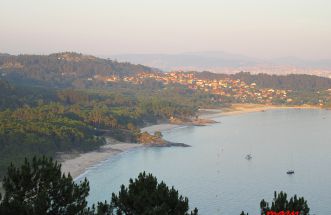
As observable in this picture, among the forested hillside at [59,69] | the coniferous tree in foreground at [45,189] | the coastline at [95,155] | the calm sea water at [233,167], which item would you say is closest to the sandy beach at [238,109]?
the coastline at [95,155]

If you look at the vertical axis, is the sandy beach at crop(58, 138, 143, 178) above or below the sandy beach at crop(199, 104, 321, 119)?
above

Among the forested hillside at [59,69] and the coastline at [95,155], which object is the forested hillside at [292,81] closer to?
the forested hillside at [59,69]

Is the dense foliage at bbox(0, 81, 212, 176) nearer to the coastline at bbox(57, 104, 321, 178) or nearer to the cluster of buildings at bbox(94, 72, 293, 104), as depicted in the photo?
the coastline at bbox(57, 104, 321, 178)

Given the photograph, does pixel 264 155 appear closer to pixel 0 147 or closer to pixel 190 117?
pixel 0 147

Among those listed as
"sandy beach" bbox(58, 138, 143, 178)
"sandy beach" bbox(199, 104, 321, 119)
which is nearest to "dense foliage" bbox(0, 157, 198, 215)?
"sandy beach" bbox(58, 138, 143, 178)

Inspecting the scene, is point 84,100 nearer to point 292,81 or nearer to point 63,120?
point 63,120

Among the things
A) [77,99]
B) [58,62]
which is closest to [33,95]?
[77,99]

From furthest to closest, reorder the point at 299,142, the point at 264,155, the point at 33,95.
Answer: the point at 33,95, the point at 299,142, the point at 264,155
